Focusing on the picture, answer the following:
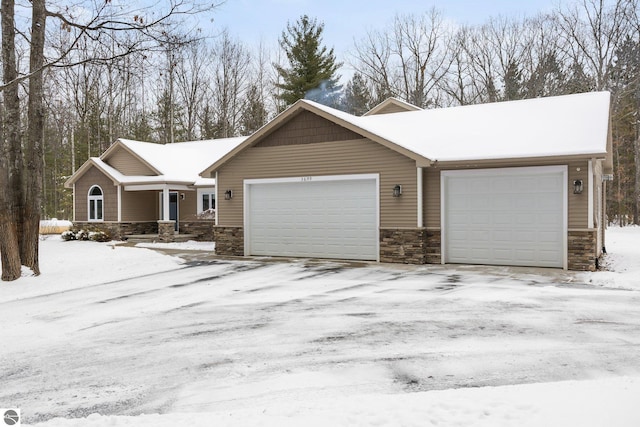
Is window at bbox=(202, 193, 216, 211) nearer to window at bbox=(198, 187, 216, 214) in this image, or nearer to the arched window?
window at bbox=(198, 187, 216, 214)

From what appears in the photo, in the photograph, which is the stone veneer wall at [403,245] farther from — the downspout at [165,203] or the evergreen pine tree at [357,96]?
the evergreen pine tree at [357,96]

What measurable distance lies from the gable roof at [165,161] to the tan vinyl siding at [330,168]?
20.3 feet

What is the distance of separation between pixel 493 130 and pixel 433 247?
11.2ft

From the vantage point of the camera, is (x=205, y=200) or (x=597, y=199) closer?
(x=597, y=199)

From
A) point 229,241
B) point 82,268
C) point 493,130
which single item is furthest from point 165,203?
point 493,130

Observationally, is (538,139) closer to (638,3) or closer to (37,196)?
(37,196)

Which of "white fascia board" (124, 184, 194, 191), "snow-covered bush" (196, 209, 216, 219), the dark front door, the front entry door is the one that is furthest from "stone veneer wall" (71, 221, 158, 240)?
"snow-covered bush" (196, 209, 216, 219)

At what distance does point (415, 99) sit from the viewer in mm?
32906

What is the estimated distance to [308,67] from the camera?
35.2 meters

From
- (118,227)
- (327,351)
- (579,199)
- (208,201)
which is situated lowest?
(327,351)

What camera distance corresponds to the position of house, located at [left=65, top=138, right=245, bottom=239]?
2147 centimetres

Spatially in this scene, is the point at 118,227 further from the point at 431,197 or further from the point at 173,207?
the point at 431,197

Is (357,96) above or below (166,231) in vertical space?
above

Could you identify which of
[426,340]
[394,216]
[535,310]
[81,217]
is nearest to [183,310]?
[426,340]
